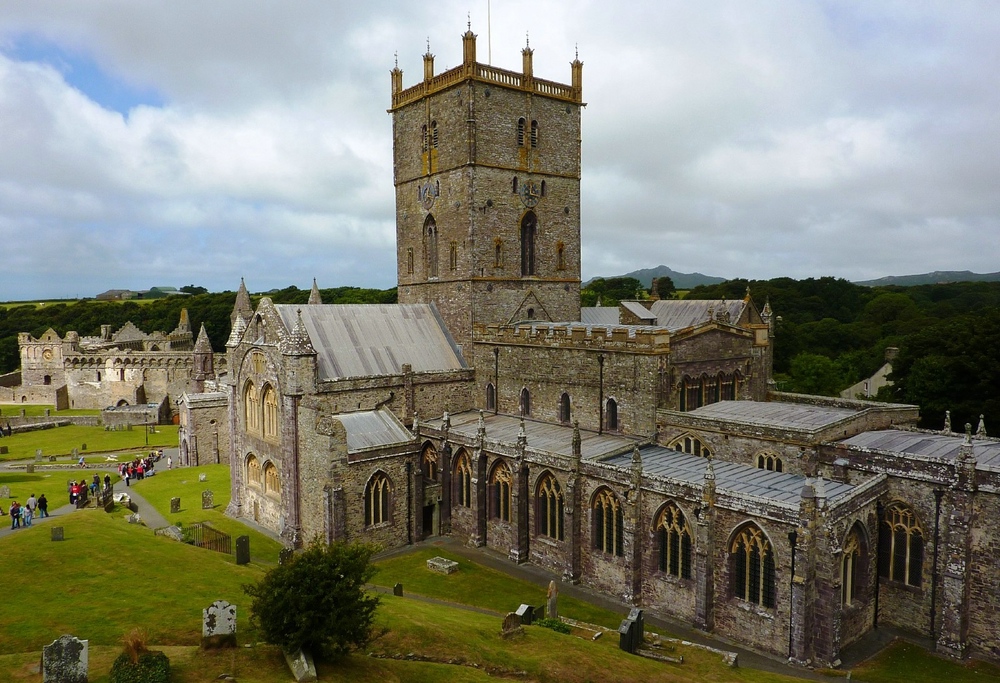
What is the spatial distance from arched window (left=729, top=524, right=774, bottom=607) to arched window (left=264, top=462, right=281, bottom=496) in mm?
23539

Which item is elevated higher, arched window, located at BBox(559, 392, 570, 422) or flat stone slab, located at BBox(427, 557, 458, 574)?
arched window, located at BBox(559, 392, 570, 422)

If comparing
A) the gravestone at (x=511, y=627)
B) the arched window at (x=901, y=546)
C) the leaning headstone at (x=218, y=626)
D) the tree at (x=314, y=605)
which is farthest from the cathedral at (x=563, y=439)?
the leaning headstone at (x=218, y=626)

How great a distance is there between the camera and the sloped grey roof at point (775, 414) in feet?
92.0

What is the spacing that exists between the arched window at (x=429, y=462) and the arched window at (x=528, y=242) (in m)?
12.6

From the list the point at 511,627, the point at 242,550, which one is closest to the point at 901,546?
the point at 511,627

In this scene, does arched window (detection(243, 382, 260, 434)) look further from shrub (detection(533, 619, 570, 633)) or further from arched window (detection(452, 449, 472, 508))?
shrub (detection(533, 619, 570, 633))

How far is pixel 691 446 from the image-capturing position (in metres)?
30.1

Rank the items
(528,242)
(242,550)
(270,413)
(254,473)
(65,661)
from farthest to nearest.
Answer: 1. (528,242)
2. (254,473)
3. (270,413)
4. (242,550)
5. (65,661)

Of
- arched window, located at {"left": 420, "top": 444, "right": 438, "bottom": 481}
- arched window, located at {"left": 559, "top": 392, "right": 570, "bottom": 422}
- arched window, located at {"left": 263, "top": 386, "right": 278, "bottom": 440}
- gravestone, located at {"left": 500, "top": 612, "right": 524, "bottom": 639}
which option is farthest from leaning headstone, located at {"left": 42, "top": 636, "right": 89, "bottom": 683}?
arched window, located at {"left": 559, "top": 392, "right": 570, "bottom": 422}

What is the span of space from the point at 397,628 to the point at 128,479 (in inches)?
1435

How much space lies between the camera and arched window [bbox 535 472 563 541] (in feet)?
99.0

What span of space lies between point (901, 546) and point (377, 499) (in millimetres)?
23049

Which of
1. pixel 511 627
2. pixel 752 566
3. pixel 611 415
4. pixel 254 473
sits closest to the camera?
pixel 511 627

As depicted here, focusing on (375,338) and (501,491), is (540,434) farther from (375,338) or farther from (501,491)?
(375,338)
